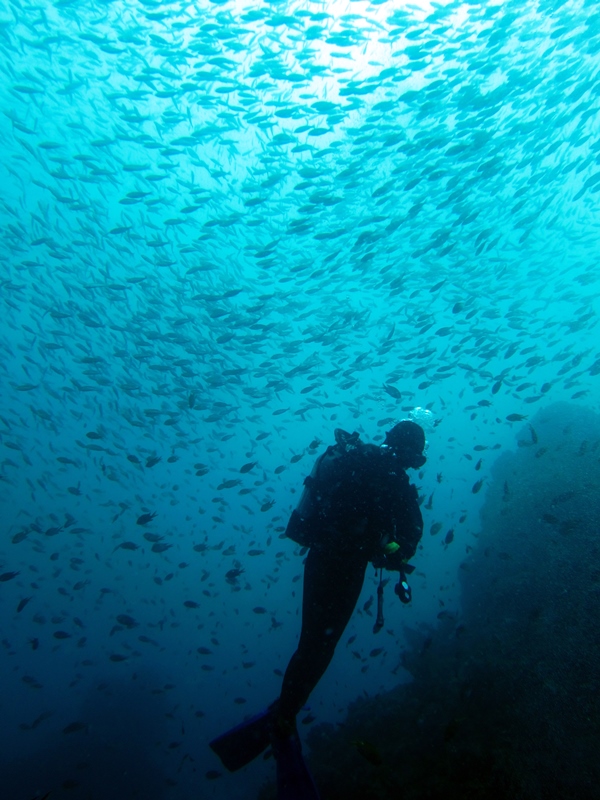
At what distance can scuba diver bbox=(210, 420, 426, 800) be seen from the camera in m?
3.61

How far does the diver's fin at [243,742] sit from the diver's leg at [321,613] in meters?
0.53

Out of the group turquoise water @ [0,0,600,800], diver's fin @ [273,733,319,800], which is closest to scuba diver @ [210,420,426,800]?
diver's fin @ [273,733,319,800]

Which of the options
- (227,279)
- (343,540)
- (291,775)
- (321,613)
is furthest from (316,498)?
(227,279)

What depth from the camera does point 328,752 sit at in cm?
899

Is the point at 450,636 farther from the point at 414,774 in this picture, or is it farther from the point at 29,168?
the point at 29,168

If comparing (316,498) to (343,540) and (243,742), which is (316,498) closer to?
(343,540)

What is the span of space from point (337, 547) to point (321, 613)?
619 millimetres

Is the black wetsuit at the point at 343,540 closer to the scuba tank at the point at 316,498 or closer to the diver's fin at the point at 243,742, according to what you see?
the scuba tank at the point at 316,498

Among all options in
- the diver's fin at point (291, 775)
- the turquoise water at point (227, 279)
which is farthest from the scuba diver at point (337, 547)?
the turquoise water at point (227, 279)

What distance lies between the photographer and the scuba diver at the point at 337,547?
3.61m

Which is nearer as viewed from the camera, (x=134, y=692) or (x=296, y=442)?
(x=134, y=692)

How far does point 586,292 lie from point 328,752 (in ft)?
189

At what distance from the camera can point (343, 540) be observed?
11.7 ft

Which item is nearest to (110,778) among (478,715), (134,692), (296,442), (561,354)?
(134,692)
